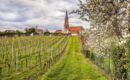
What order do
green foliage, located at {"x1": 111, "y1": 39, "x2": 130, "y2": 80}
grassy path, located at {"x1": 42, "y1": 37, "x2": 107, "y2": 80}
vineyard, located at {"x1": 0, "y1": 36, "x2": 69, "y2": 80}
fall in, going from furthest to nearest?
vineyard, located at {"x1": 0, "y1": 36, "x2": 69, "y2": 80}
grassy path, located at {"x1": 42, "y1": 37, "x2": 107, "y2": 80}
green foliage, located at {"x1": 111, "y1": 39, "x2": 130, "y2": 80}

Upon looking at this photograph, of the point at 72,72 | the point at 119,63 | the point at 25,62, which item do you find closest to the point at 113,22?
the point at 119,63

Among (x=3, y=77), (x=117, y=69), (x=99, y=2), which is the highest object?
(x=99, y=2)

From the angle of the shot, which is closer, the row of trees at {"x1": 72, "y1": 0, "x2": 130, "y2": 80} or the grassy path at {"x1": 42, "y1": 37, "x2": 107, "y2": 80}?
the row of trees at {"x1": 72, "y1": 0, "x2": 130, "y2": 80}

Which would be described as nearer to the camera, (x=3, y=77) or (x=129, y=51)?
(x=129, y=51)

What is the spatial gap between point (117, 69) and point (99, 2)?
6.22 m

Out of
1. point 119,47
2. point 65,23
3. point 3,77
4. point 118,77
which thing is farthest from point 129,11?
point 65,23

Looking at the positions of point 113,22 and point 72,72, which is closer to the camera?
point 113,22

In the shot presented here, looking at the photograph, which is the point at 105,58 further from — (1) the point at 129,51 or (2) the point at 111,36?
(1) the point at 129,51

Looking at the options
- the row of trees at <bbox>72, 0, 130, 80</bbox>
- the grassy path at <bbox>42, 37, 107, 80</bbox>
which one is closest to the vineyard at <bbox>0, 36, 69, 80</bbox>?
the grassy path at <bbox>42, 37, 107, 80</bbox>

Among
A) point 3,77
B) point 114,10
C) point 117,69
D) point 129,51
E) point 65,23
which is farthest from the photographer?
point 65,23

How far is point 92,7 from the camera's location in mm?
10297

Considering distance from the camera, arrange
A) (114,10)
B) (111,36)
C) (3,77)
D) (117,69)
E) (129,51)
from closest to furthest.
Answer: (129,51) < (117,69) < (114,10) < (111,36) < (3,77)

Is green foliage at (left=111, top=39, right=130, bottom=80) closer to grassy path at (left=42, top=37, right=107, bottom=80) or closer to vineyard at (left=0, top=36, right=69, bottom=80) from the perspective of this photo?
grassy path at (left=42, top=37, right=107, bottom=80)

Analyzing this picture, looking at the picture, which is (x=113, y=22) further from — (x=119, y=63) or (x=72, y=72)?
(x=72, y=72)
